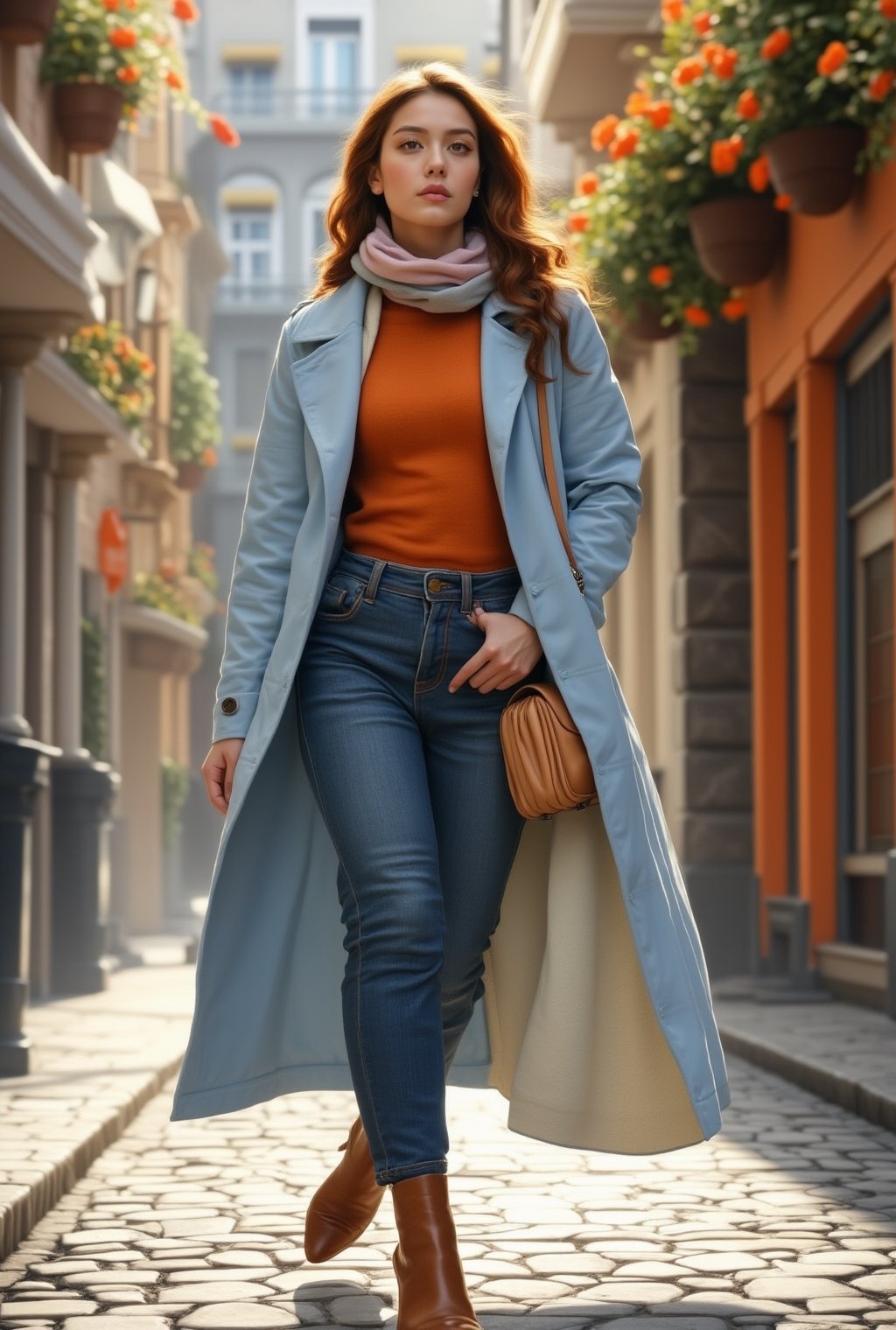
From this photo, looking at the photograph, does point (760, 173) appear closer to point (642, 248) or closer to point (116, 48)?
point (642, 248)

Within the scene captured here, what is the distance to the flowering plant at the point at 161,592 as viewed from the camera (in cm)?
2086

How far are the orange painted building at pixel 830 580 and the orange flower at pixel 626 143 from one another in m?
0.91

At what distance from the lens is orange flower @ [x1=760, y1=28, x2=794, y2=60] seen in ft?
28.2

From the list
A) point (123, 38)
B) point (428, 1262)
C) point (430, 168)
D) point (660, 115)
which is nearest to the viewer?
point (428, 1262)

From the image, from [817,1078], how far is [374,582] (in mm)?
3930

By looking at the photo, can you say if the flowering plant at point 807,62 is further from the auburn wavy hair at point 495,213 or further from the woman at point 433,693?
the woman at point 433,693

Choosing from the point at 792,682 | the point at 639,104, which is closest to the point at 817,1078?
the point at 792,682

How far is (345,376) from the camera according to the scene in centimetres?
372

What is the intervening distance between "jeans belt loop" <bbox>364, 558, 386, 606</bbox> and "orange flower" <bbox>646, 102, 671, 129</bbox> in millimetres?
7249

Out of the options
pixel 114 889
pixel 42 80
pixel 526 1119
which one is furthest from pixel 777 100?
pixel 114 889

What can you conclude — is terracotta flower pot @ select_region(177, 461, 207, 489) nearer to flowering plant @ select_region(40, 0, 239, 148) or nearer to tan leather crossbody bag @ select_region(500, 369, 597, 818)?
flowering plant @ select_region(40, 0, 239, 148)

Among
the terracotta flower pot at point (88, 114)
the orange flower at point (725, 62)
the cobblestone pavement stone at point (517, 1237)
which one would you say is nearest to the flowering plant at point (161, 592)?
the terracotta flower pot at point (88, 114)

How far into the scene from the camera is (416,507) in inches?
144

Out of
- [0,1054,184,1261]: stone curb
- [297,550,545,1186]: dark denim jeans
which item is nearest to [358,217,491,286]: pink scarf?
[297,550,545,1186]: dark denim jeans
